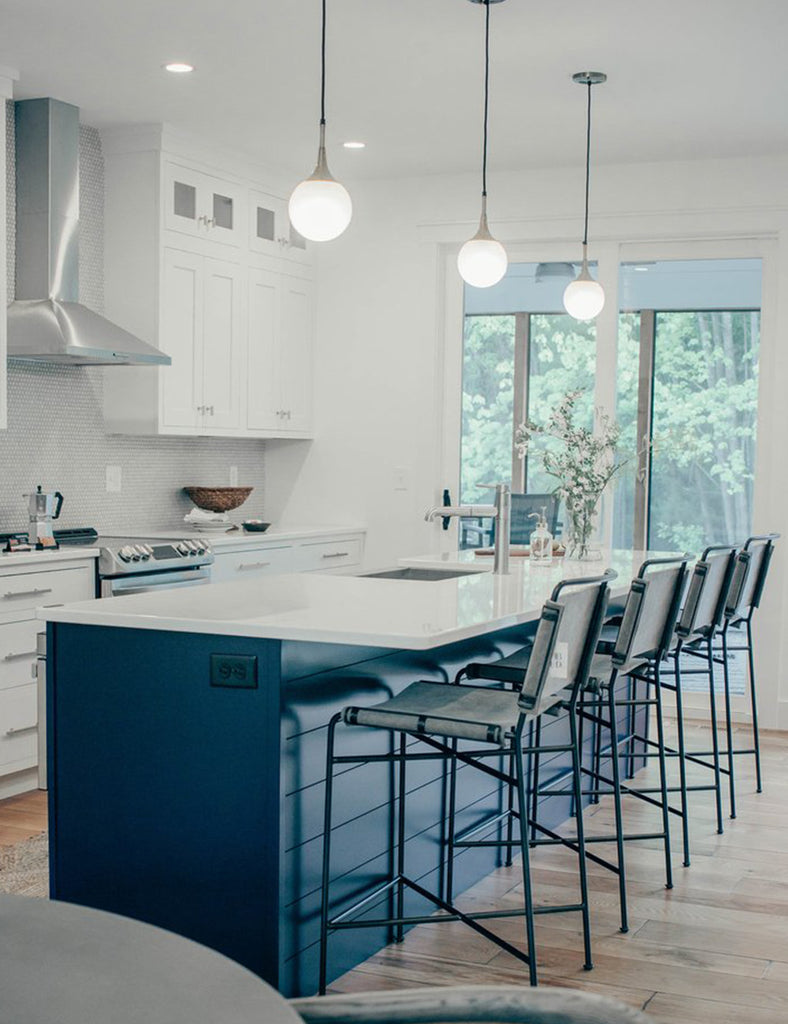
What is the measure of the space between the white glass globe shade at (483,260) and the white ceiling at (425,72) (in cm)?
76

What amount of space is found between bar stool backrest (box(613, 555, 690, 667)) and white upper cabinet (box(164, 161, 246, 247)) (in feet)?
10.3

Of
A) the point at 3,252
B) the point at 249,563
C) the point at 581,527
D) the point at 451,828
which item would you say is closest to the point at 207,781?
the point at 451,828

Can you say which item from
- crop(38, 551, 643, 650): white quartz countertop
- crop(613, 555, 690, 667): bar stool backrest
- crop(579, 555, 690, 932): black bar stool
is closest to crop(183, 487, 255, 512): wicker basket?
crop(38, 551, 643, 650): white quartz countertop

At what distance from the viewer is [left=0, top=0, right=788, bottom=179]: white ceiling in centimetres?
417

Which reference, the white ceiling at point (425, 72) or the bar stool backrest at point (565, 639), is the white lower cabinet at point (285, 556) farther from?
the bar stool backrest at point (565, 639)

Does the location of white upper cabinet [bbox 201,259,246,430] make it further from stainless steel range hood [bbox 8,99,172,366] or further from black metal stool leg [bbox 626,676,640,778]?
black metal stool leg [bbox 626,676,640,778]

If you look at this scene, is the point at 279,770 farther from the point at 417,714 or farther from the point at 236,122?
the point at 236,122

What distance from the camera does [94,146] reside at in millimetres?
5691

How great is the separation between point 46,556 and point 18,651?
0.37 m

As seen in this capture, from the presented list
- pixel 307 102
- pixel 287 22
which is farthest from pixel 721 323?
pixel 287 22

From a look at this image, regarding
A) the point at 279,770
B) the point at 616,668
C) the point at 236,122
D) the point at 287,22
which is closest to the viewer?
the point at 279,770

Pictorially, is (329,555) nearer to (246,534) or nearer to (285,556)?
(285,556)

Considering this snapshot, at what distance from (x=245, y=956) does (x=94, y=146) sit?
163 inches

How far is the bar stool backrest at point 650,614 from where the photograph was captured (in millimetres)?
3463
